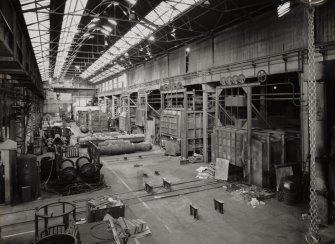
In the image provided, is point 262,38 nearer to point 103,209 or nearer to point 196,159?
point 196,159

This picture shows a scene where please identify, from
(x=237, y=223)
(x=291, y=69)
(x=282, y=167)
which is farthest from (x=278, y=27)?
(x=237, y=223)

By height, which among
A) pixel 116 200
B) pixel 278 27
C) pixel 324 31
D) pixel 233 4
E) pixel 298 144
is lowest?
pixel 116 200

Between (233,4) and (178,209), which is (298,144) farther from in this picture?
(233,4)

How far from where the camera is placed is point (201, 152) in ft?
50.1

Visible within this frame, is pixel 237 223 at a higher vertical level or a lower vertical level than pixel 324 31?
lower

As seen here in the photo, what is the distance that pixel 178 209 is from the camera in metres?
7.87

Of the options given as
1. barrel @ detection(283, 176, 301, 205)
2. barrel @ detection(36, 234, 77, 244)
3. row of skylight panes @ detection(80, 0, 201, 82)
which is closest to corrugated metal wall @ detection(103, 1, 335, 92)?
row of skylight panes @ detection(80, 0, 201, 82)

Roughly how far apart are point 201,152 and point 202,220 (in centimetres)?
827

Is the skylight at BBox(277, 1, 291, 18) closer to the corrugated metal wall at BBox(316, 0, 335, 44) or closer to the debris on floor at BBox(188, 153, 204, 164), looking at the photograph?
the corrugated metal wall at BBox(316, 0, 335, 44)

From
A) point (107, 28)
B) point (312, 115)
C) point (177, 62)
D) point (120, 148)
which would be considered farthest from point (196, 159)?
point (107, 28)

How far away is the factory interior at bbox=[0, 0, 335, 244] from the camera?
6.18m

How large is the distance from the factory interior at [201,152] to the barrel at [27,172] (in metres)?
0.04

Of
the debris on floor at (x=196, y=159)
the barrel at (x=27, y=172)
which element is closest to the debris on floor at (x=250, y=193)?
the debris on floor at (x=196, y=159)

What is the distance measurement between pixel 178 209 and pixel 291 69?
7682 millimetres
